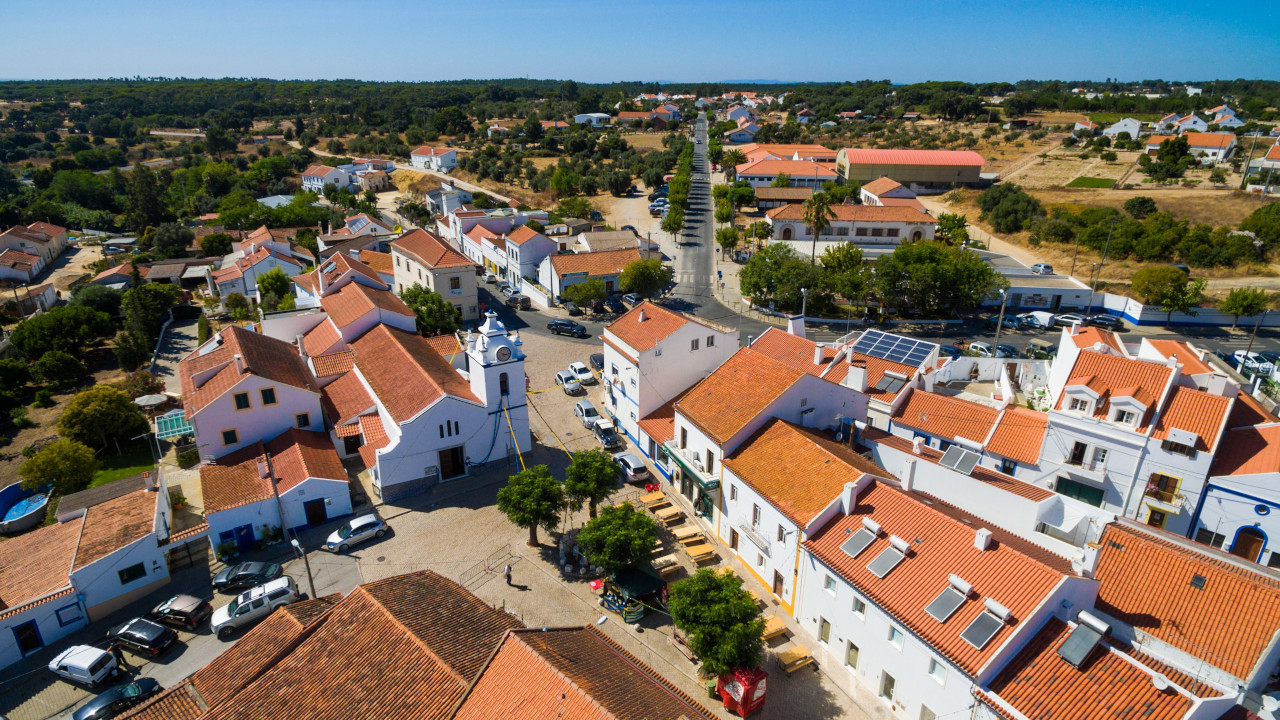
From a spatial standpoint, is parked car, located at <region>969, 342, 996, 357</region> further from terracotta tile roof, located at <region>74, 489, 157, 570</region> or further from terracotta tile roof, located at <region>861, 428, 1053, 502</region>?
terracotta tile roof, located at <region>74, 489, 157, 570</region>

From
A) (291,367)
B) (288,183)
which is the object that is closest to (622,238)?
(291,367)

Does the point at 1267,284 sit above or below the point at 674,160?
below

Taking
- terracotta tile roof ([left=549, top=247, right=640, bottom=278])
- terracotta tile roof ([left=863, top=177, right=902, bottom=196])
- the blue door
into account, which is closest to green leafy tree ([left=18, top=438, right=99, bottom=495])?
the blue door

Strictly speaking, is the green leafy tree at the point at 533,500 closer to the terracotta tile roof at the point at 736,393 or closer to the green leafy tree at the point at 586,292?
the terracotta tile roof at the point at 736,393

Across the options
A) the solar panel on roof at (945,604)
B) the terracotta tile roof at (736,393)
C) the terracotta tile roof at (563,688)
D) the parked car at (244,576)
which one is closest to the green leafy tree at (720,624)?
the terracotta tile roof at (563,688)

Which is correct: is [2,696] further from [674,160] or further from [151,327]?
[674,160]

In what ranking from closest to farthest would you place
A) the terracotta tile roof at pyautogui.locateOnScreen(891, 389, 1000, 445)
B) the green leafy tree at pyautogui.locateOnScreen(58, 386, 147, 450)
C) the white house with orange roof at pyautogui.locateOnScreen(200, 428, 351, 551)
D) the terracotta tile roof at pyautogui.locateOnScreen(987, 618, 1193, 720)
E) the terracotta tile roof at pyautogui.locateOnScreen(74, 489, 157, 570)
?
the terracotta tile roof at pyautogui.locateOnScreen(987, 618, 1193, 720)
the terracotta tile roof at pyautogui.locateOnScreen(74, 489, 157, 570)
the white house with orange roof at pyautogui.locateOnScreen(200, 428, 351, 551)
the terracotta tile roof at pyautogui.locateOnScreen(891, 389, 1000, 445)
the green leafy tree at pyautogui.locateOnScreen(58, 386, 147, 450)

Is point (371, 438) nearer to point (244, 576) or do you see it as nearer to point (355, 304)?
point (244, 576)
